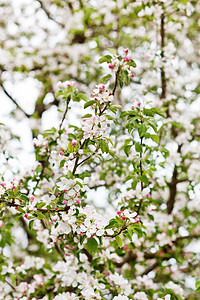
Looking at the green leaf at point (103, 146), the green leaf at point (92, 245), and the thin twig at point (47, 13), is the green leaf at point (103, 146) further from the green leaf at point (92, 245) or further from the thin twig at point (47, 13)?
the thin twig at point (47, 13)

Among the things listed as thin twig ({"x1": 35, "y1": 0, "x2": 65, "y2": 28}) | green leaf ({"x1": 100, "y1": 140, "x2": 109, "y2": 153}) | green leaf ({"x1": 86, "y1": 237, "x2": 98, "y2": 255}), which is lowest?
green leaf ({"x1": 86, "y1": 237, "x2": 98, "y2": 255})

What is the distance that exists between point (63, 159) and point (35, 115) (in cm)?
333

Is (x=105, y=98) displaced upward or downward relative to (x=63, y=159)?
upward

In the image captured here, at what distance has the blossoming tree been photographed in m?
1.87

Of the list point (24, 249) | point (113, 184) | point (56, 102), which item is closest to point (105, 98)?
point (113, 184)

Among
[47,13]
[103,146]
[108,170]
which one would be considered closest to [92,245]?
[103,146]

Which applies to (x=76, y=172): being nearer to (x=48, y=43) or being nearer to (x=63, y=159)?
(x=63, y=159)

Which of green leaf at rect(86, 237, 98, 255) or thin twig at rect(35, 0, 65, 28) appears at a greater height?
thin twig at rect(35, 0, 65, 28)

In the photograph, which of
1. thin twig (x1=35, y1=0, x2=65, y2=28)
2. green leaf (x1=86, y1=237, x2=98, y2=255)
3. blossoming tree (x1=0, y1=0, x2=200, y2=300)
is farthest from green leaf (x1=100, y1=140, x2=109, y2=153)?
thin twig (x1=35, y1=0, x2=65, y2=28)

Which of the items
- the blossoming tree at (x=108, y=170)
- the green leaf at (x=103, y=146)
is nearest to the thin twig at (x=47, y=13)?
the blossoming tree at (x=108, y=170)

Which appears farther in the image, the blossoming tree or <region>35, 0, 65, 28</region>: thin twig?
<region>35, 0, 65, 28</region>: thin twig

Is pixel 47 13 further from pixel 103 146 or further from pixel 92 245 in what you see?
pixel 92 245

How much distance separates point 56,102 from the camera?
18.6ft

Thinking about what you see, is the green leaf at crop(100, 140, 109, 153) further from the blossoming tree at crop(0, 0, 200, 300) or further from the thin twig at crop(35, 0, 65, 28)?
the thin twig at crop(35, 0, 65, 28)
